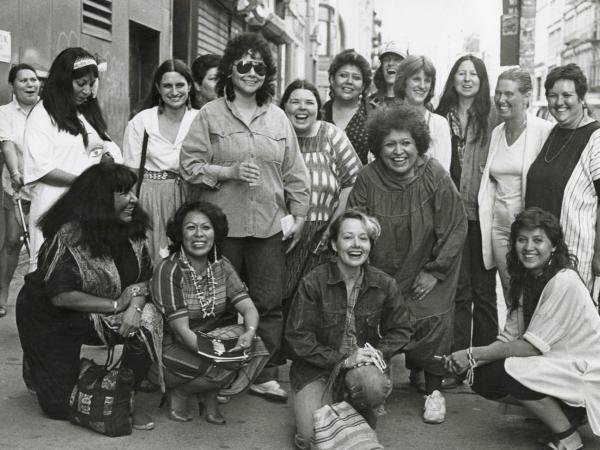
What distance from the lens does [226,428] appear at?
4.56 metres

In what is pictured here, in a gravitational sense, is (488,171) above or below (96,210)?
above

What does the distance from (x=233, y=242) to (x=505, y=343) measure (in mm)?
1491

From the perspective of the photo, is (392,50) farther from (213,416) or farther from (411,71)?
(213,416)

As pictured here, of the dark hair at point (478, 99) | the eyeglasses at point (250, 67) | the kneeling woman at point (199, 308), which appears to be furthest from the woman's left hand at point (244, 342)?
→ the dark hair at point (478, 99)

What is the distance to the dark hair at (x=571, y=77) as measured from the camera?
16.0 ft

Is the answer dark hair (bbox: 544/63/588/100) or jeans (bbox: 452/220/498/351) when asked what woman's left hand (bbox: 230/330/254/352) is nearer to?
jeans (bbox: 452/220/498/351)

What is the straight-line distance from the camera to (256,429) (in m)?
4.58

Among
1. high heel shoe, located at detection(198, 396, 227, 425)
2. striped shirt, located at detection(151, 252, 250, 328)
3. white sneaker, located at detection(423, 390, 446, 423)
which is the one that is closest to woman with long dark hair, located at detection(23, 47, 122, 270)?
striped shirt, located at detection(151, 252, 250, 328)

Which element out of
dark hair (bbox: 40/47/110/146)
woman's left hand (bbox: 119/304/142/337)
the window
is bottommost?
woman's left hand (bbox: 119/304/142/337)

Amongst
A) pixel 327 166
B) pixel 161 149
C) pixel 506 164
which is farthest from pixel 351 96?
pixel 161 149

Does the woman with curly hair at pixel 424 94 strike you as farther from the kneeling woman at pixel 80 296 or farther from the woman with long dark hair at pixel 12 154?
the woman with long dark hair at pixel 12 154

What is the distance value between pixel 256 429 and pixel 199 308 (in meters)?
0.65

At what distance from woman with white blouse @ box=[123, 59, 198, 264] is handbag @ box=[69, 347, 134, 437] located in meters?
0.99

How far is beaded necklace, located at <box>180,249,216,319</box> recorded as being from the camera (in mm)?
4660
